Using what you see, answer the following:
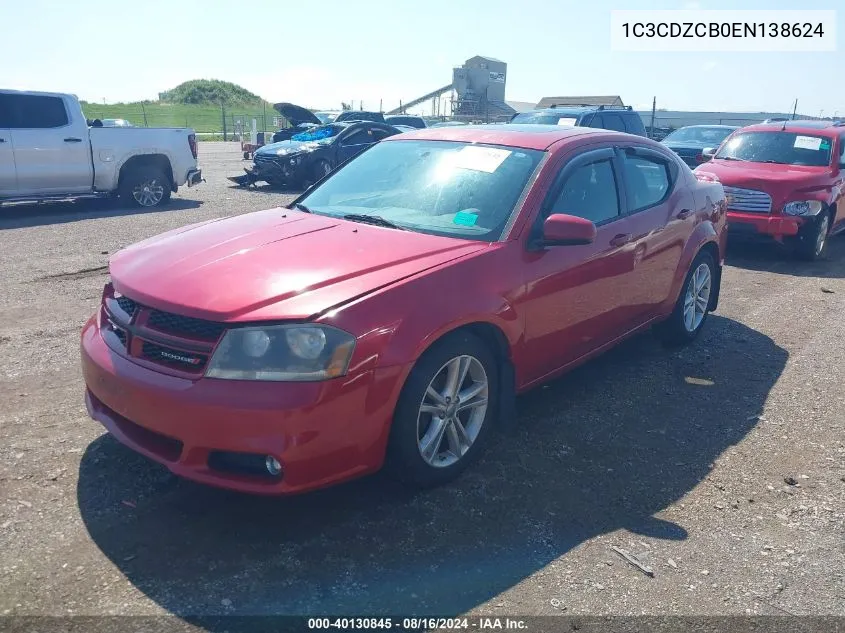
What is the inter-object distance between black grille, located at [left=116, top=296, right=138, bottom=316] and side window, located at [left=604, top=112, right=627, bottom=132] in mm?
12815

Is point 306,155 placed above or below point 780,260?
above

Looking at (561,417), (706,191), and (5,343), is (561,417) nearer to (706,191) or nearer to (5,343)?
(706,191)

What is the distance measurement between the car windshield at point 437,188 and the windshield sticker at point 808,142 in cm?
750

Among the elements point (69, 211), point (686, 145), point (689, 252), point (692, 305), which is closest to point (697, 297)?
point (692, 305)

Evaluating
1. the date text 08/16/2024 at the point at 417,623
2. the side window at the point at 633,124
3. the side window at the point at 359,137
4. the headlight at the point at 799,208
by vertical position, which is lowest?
the date text 08/16/2024 at the point at 417,623

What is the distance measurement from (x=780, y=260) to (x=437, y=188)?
23.1ft

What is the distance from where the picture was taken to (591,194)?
14.9 feet

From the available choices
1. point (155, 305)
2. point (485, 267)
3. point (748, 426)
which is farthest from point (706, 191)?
point (155, 305)

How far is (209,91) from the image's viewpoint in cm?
7288

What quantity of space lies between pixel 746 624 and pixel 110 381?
2.74 meters

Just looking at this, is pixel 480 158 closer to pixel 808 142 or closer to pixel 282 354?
pixel 282 354

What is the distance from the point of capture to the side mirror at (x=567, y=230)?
150 inches

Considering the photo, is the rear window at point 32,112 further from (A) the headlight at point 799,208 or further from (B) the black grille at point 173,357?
(A) the headlight at point 799,208

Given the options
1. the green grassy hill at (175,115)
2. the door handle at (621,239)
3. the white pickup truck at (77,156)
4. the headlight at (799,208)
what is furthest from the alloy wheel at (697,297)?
the green grassy hill at (175,115)
